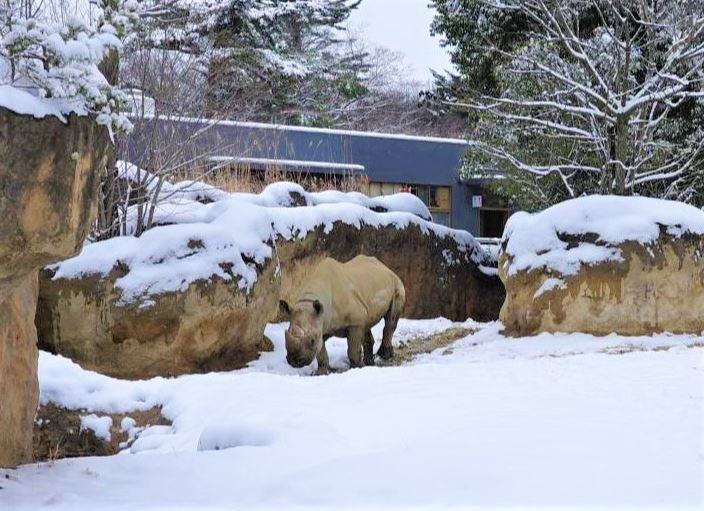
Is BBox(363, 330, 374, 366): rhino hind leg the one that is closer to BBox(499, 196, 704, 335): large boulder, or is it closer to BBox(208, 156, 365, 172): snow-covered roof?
BBox(499, 196, 704, 335): large boulder

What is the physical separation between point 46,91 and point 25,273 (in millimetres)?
987

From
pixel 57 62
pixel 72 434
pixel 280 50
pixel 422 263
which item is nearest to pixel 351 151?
pixel 280 50

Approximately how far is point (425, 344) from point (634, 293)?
322cm

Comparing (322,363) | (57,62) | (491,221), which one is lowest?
(322,363)

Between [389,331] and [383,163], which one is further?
[383,163]

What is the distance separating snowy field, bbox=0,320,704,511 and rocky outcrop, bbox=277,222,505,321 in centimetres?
637

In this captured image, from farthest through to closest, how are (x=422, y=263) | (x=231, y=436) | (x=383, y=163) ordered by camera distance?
(x=383, y=163)
(x=422, y=263)
(x=231, y=436)

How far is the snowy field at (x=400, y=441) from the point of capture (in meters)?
4.18

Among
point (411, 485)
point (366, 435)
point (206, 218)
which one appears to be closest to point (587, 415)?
point (366, 435)

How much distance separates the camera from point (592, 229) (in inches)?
492

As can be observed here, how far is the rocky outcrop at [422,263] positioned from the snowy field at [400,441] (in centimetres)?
637

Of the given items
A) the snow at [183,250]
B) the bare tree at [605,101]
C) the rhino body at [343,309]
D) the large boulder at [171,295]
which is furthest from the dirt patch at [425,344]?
the bare tree at [605,101]

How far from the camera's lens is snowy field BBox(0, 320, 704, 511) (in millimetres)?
4180

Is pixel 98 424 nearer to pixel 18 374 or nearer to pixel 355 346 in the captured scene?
pixel 18 374
